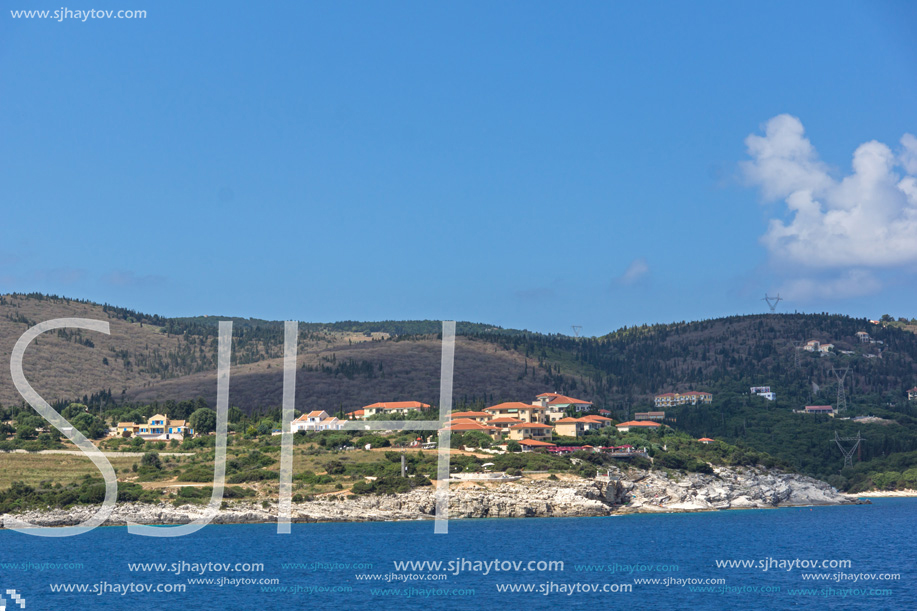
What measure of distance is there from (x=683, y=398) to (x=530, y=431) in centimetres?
8312

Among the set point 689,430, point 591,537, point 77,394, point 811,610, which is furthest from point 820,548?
point 77,394

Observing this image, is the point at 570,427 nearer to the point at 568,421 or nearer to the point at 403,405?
the point at 568,421

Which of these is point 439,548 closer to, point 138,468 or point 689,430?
point 138,468

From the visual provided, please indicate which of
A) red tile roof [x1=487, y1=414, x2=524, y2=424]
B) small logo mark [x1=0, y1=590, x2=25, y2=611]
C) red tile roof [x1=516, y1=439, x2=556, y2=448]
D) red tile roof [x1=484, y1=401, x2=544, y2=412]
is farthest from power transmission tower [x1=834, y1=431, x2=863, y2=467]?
small logo mark [x1=0, y1=590, x2=25, y2=611]

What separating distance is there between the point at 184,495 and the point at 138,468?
643 inches

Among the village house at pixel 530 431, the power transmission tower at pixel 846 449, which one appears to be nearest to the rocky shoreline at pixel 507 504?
the village house at pixel 530 431

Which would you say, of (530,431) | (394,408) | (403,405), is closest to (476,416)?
(530,431)

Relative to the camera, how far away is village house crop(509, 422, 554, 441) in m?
118

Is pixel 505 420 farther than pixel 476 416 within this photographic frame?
No

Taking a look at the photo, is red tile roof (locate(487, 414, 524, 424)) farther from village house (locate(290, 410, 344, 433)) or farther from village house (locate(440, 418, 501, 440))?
A: village house (locate(290, 410, 344, 433))

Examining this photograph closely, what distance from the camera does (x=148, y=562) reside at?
61.9 metres

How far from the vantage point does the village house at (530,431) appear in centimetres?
11777

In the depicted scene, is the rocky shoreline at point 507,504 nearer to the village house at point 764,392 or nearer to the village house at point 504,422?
the village house at point 504,422

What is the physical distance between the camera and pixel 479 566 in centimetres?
5719
